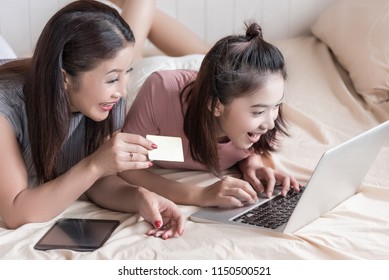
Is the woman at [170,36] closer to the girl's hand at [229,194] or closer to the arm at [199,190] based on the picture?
the arm at [199,190]

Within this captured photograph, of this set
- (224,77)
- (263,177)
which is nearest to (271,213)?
(263,177)

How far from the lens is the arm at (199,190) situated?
150 cm

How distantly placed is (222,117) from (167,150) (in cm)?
21

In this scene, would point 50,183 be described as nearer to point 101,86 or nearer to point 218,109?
point 101,86

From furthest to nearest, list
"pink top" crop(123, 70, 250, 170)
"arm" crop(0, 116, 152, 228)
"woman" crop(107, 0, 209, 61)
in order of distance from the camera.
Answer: "woman" crop(107, 0, 209, 61)
"pink top" crop(123, 70, 250, 170)
"arm" crop(0, 116, 152, 228)

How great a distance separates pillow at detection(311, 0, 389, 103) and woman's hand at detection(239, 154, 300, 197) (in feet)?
2.29

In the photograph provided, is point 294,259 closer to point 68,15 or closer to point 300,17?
point 68,15

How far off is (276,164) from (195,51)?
2.60 feet

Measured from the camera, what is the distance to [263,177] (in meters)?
1.68

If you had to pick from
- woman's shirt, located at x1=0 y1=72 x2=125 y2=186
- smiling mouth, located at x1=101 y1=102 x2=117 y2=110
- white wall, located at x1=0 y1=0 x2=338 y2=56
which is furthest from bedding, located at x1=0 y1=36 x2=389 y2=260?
white wall, located at x1=0 y1=0 x2=338 y2=56

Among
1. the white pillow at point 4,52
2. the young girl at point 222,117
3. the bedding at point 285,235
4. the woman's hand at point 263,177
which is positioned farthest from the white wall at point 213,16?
the woman's hand at point 263,177

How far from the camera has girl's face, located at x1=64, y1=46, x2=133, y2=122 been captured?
1501 millimetres

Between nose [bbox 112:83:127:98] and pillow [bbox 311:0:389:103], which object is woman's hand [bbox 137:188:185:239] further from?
pillow [bbox 311:0:389:103]

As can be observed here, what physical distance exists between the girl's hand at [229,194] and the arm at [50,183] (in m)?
0.17
